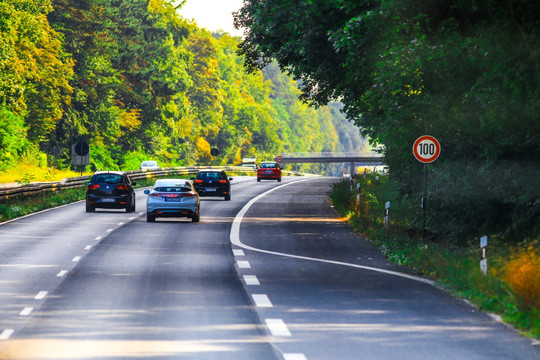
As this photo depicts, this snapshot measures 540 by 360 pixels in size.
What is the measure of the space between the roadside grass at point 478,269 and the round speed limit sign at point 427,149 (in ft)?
6.19

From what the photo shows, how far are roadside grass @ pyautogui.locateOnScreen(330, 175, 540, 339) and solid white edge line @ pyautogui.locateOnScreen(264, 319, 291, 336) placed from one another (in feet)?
9.12

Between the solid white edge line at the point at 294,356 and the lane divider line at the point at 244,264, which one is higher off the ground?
the solid white edge line at the point at 294,356

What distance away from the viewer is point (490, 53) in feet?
57.8

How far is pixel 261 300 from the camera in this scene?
14102mm

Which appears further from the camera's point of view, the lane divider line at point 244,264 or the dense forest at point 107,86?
the dense forest at point 107,86

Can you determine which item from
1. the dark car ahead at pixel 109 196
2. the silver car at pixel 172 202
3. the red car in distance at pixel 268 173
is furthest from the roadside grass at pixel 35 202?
the red car in distance at pixel 268 173

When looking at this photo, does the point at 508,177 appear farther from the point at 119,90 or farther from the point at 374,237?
the point at 119,90

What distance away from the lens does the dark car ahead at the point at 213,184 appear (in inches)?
1832

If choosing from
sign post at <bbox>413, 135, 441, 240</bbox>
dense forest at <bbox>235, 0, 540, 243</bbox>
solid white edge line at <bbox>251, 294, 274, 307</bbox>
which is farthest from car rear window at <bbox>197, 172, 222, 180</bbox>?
solid white edge line at <bbox>251, 294, 274, 307</bbox>

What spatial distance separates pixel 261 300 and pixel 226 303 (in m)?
0.56

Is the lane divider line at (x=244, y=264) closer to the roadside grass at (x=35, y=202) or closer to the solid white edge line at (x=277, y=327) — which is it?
the solid white edge line at (x=277, y=327)

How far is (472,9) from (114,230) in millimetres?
14929

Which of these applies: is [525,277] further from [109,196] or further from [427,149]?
[109,196]

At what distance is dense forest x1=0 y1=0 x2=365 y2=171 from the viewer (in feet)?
212
